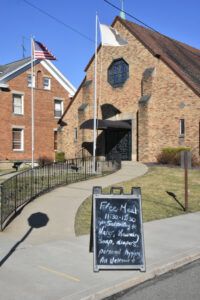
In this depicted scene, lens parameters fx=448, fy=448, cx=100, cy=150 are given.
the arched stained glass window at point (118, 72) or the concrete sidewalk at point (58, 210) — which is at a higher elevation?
the arched stained glass window at point (118, 72)

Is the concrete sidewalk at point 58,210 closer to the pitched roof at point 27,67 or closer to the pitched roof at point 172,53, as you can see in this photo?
the pitched roof at point 172,53

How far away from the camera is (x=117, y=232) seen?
764 cm

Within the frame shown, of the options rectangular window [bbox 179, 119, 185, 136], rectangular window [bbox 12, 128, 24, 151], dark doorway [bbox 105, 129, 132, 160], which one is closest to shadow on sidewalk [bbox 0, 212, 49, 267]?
rectangular window [bbox 179, 119, 185, 136]

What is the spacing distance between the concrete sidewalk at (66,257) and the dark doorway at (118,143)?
55.2ft

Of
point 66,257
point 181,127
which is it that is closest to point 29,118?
point 181,127

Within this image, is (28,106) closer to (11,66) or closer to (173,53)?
(11,66)

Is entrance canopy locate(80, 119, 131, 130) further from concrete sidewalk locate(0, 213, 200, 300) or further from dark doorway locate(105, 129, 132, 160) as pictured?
concrete sidewalk locate(0, 213, 200, 300)

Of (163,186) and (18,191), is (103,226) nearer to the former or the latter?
(18,191)

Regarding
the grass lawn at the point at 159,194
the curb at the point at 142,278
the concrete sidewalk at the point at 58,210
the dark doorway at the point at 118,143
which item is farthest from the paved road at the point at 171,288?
the dark doorway at the point at 118,143

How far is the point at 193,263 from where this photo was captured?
8.29m

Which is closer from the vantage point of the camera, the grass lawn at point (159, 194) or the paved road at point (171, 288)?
the paved road at point (171, 288)

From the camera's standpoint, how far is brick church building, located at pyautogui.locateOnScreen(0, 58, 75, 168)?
36.8m

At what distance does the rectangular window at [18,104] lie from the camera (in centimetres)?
3778

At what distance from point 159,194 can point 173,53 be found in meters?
17.6
